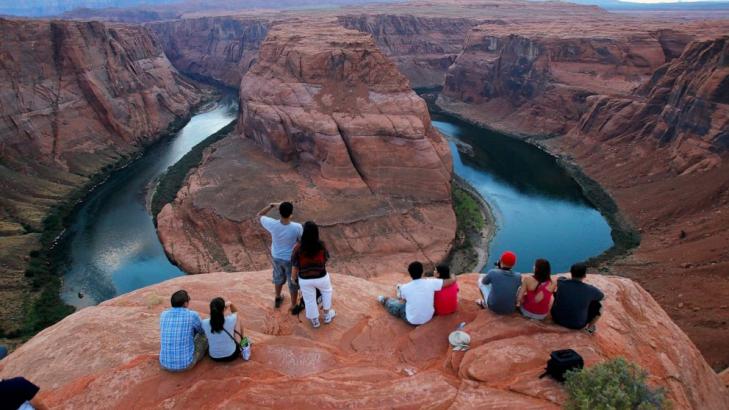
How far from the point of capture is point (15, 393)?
5.74m

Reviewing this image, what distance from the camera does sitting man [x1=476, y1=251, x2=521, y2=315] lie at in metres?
8.71

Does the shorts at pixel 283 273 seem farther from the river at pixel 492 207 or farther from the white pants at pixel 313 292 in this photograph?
the river at pixel 492 207

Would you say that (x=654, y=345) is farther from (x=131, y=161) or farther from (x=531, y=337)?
(x=131, y=161)

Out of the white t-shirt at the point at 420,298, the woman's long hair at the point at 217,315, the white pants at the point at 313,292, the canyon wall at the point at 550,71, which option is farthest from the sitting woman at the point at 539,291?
the canyon wall at the point at 550,71

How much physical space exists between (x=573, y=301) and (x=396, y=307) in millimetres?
3672

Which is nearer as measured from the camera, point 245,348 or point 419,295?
point 245,348

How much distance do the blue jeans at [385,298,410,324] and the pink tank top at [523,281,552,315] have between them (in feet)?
8.47

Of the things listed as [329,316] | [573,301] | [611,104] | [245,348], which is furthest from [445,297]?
[611,104]

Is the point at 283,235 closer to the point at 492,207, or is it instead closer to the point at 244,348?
the point at 244,348

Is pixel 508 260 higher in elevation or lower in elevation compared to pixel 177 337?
higher

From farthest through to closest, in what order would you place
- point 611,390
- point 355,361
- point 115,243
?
point 115,243
point 355,361
point 611,390

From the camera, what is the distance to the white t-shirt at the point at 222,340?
7.46 meters

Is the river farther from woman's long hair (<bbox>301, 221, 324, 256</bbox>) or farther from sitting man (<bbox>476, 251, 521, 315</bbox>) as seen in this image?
woman's long hair (<bbox>301, 221, 324, 256</bbox>)

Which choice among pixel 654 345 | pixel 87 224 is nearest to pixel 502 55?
pixel 87 224
